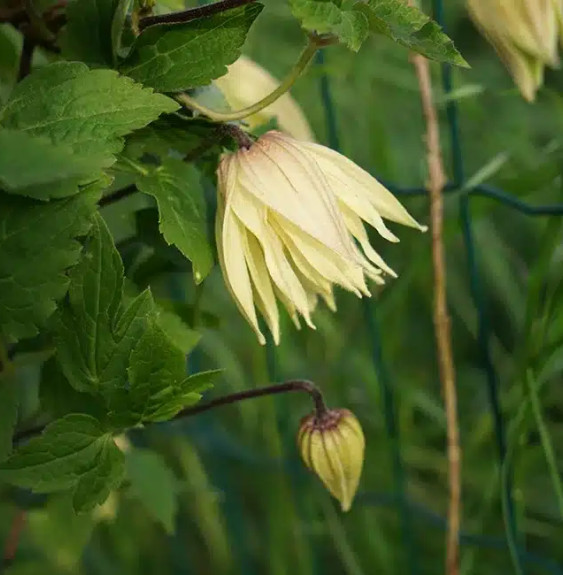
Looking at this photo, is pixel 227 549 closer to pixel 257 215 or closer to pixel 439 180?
pixel 439 180

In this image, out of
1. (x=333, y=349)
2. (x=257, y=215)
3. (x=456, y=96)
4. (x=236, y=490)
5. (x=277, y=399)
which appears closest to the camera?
(x=257, y=215)

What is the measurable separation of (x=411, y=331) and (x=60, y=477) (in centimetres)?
98

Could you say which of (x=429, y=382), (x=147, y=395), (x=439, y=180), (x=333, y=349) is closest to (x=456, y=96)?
(x=439, y=180)

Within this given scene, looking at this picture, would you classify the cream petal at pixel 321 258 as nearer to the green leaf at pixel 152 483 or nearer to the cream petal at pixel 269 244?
the cream petal at pixel 269 244

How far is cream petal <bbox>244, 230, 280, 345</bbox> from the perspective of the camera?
1.40ft

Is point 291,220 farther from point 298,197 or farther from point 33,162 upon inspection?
point 33,162

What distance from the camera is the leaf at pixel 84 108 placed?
1.28 feet

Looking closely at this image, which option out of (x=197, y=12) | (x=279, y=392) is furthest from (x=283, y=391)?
(x=197, y=12)

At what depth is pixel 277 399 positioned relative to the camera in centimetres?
96

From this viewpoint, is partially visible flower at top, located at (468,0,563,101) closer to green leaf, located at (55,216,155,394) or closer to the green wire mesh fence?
the green wire mesh fence

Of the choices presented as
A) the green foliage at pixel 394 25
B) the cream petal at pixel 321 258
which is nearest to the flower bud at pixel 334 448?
the cream petal at pixel 321 258

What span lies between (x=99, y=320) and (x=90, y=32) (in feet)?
0.52

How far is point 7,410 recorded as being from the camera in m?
0.47

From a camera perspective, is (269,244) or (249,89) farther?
(249,89)
